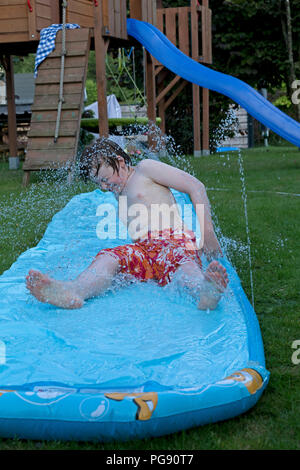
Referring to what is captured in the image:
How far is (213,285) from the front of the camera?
94.0 inches

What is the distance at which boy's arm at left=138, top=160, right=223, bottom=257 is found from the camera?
8.87ft

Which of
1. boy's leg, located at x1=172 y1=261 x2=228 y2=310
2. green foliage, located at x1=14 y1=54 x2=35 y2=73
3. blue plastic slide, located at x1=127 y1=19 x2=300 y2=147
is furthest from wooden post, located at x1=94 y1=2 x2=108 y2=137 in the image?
green foliage, located at x1=14 y1=54 x2=35 y2=73

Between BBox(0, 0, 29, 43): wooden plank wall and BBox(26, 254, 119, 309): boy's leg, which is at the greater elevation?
BBox(0, 0, 29, 43): wooden plank wall

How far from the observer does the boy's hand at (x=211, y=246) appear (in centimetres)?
271

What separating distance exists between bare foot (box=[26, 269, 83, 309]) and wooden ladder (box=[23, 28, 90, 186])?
414 centimetres

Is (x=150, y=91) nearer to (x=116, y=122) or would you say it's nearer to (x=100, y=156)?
(x=116, y=122)

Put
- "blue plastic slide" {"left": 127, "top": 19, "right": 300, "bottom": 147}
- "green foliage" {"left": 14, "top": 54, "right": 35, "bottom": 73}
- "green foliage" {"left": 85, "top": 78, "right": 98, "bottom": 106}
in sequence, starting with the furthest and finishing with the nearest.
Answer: "green foliage" {"left": 14, "top": 54, "right": 35, "bottom": 73} → "green foliage" {"left": 85, "top": 78, "right": 98, "bottom": 106} → "blue plastic slide" {"left": 127, "top": 19, "right": 300, "bottom": 147}

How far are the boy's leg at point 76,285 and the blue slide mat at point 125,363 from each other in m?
0.05

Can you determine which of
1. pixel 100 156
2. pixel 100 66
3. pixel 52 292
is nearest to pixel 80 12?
pixel 100 66

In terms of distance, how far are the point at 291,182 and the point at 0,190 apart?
3568mm

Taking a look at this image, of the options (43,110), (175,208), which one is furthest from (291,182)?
(175,208)

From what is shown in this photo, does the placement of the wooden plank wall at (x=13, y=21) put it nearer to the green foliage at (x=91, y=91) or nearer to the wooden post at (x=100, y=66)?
the wooden post at (x=100, y=66)

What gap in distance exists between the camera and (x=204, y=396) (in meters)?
1.67

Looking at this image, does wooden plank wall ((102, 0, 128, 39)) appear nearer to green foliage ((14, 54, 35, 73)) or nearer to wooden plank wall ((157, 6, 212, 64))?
wooden plank wall ((157, 6, 212, 64))
